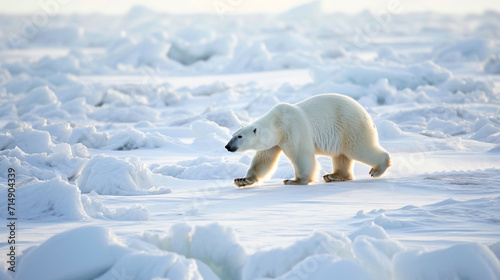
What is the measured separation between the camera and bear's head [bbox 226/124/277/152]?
5.24 m

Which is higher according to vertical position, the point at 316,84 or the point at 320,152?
the point at 320,152

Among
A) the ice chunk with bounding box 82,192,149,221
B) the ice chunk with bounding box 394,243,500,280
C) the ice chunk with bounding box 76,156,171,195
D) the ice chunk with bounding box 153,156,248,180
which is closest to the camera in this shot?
the ice chunk with bounding box 394,243,500,280

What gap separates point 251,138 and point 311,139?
54 cm

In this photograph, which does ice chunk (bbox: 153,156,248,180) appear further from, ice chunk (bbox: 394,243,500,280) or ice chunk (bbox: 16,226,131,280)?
ice chunk (bbox: 394,243,500,280)

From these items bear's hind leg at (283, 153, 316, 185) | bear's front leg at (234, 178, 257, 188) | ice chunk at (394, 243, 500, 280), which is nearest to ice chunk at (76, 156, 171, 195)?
bear's front leg at (234, 178, 257, 188)

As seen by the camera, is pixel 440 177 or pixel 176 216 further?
pixel 440 177

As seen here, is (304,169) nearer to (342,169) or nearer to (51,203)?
(342,169)

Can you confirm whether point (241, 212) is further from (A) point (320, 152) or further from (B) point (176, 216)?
(A) point (320, 152)

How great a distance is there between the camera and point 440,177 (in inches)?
208

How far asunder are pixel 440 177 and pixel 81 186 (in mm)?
3024

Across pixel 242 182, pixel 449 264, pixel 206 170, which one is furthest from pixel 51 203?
pixel 449 264

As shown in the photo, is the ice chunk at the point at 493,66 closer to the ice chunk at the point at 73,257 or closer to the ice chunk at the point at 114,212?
the ice chunk at the point at 114,212

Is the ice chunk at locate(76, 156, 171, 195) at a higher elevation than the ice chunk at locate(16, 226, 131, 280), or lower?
lower

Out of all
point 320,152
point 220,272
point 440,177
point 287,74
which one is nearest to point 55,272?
point 220,272
